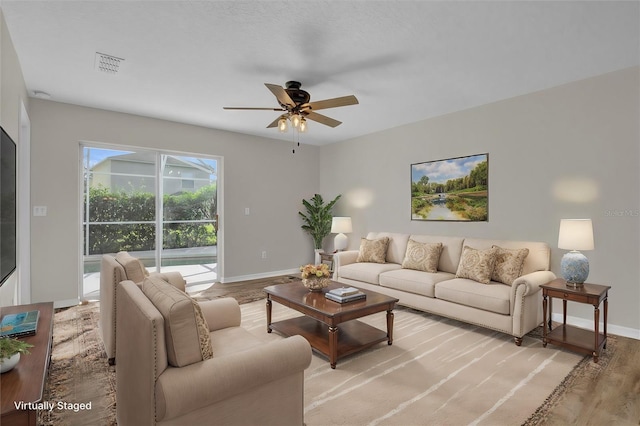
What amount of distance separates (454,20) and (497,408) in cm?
271

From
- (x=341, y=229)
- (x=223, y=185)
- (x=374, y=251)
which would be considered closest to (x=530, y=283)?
(x=374, y=251)

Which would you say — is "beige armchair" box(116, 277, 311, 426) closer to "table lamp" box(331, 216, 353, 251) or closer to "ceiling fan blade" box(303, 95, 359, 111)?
"ceiling fan blade" box(303, 95, 359, 111)

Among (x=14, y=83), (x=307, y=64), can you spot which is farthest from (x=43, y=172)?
(x=307, y=64)

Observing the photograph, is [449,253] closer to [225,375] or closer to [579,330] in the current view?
[579,330]

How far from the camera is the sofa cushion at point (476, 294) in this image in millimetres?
3223

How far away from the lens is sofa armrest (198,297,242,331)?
7.94ft

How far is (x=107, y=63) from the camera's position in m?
3.12

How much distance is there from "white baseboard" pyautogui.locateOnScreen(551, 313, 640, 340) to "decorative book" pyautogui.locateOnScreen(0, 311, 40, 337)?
4.74 m

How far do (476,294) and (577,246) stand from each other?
990 millimetres

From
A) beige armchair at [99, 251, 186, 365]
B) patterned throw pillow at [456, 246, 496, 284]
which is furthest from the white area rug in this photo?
beige armchair at [99, 251, 186, 365]

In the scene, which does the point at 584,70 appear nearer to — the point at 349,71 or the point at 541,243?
the point at 541,243

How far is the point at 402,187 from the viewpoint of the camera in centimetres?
536

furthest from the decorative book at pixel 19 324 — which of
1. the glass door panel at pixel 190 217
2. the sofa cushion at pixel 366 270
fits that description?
the sofa cushion at pixel 366 270

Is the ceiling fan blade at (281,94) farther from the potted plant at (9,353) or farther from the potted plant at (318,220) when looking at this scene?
the potted plant at (318,220)
